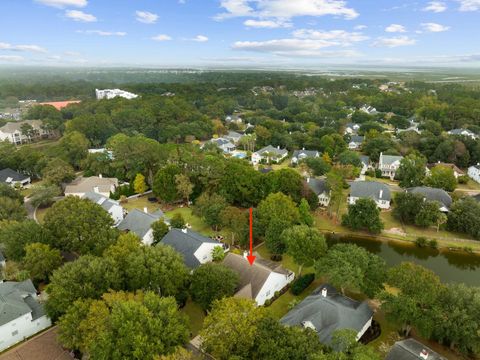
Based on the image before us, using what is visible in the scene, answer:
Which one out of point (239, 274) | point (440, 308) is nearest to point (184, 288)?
point (239, 274)

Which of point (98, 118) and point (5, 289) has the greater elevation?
point (98, 118)

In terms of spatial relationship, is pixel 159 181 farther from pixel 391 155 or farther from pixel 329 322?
pixel 391 155

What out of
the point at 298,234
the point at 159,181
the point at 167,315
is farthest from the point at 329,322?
the point at 159,181

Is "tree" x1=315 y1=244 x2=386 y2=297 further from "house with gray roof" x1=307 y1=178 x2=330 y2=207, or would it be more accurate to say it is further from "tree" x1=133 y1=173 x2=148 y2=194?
"tree" x1=133 y1=173 x2=148 y2=194

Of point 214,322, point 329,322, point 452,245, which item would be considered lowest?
point 452,245

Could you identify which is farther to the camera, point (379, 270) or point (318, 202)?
point (318, 202)

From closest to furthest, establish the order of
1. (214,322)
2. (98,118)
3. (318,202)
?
(214,322)
(318,202)
(98,118)

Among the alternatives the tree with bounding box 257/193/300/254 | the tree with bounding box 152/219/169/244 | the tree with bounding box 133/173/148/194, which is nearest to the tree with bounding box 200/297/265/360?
the tree with bounding box 257/193/300/254

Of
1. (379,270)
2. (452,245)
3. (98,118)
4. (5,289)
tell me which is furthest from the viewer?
(98,118)
